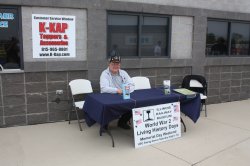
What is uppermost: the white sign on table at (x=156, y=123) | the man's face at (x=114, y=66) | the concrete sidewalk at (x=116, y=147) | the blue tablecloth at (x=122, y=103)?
the man's face at (x=114, y=66)

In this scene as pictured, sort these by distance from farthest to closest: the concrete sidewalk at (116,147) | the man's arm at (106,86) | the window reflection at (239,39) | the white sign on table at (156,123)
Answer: the window reflection at (239,39) → the man's arm at (106,86) → the white sign on table at (156,123) → the concrete sidewalk at (116,147)

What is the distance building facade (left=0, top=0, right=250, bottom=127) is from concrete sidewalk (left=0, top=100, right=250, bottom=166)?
25.6 inches

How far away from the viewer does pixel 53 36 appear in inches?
189

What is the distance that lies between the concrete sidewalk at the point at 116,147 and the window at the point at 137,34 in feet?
5.59

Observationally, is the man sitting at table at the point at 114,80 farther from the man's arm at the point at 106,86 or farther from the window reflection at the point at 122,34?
the window reflection at the point at 122,34

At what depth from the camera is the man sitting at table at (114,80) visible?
436 cm

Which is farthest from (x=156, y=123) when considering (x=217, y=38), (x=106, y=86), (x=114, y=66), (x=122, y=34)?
(x=217, y=38)

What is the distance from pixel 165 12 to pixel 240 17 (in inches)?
94.9

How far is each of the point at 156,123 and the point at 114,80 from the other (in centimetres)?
108

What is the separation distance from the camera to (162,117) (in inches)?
163

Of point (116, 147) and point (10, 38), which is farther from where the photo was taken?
point (10, 38)

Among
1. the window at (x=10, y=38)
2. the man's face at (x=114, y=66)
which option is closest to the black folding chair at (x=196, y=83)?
the man's face at (x=114, y=66)

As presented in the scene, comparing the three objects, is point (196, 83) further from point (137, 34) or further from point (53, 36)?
point (53, 36)

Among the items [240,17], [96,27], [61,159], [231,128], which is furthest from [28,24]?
[240,17]
